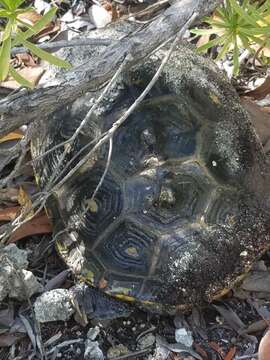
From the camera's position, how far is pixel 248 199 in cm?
247

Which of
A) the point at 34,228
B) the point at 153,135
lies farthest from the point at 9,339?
the point at 153,135

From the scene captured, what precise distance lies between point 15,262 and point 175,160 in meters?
0.74

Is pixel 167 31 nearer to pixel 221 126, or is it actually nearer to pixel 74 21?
pixel 221 126

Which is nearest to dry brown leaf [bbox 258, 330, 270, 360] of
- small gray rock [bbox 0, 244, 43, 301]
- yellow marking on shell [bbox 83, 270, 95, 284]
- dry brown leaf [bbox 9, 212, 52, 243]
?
→ yellow marking on shell [bbox 83, 270, 95, 284]

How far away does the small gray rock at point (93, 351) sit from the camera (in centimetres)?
237

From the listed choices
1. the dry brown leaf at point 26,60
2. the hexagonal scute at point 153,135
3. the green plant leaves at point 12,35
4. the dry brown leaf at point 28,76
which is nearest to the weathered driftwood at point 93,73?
the green plant leaves at point 12,35

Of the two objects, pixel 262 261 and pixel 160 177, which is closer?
pixel 160 177

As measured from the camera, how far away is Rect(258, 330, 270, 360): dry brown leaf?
2.20m

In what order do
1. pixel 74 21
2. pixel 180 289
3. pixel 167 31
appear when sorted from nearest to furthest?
pixel 167 31
pixel 180 289
pixel 74 21

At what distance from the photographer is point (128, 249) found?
7.76ft

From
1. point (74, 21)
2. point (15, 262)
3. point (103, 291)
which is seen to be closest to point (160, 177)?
point (103, 291)

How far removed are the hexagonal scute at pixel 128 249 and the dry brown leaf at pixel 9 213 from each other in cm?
51

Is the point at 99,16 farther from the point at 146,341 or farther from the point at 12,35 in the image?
the point at 146,341

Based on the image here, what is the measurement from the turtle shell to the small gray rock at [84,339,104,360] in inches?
8.5
